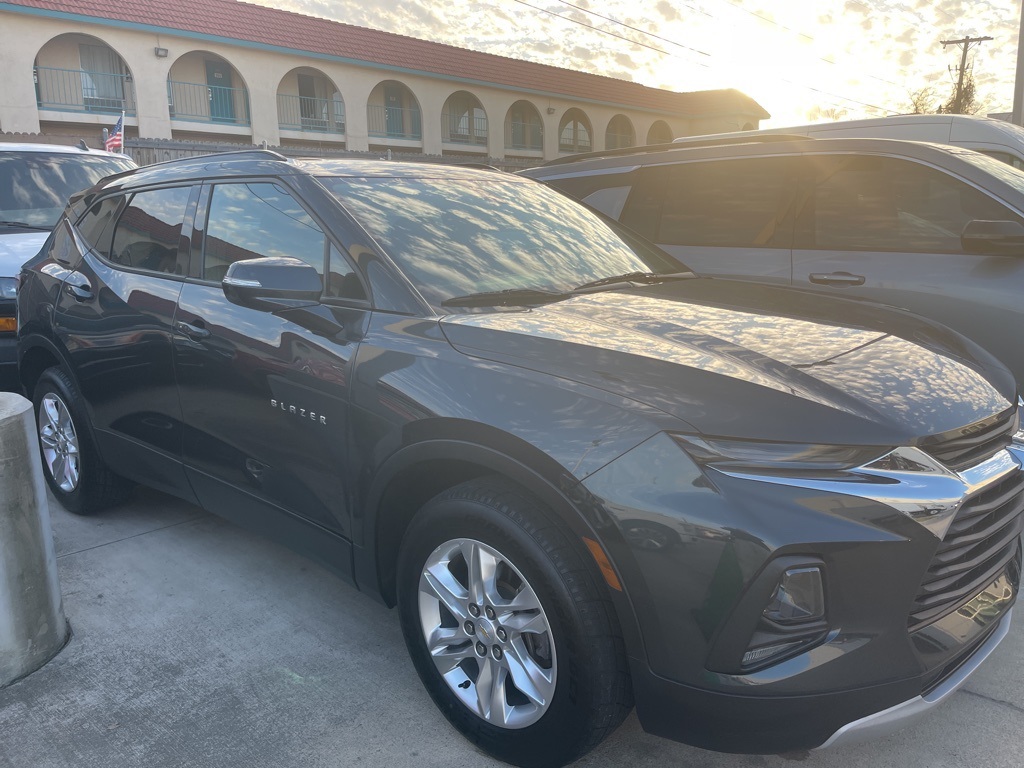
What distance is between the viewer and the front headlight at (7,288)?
5.78m

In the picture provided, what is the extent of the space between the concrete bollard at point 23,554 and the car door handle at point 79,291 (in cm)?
105

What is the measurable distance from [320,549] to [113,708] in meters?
0.82

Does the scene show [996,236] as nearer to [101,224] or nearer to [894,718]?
[894,718]

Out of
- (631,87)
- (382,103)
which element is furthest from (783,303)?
(631,87)

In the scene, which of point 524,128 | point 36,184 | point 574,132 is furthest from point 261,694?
point 574,132

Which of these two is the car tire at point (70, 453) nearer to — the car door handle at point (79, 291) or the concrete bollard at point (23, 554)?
the car door handle at point (79, 291)

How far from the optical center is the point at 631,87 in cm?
4181

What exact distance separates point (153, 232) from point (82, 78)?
28.4m

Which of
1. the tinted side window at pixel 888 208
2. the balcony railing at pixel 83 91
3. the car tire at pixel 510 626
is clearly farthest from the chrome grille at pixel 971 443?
the balcony railing at pixel 83 91

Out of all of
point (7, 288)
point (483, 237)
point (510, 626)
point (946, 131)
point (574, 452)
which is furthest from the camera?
point (946, 131)

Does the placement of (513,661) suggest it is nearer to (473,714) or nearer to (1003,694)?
(473,714)

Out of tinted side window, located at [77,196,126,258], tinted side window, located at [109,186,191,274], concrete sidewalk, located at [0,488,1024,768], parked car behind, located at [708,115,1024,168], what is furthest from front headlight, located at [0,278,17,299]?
parked car behind, located at [708,115,1024,168]

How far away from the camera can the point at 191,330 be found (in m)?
3.34

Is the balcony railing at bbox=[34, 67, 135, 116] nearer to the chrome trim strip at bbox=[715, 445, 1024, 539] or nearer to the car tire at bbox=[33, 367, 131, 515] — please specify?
the car tire at bbox=[33, 367, 131, 515]
